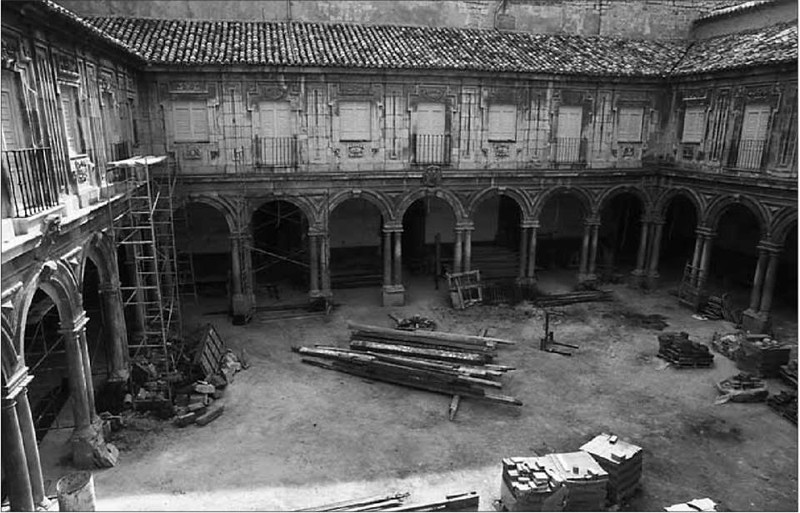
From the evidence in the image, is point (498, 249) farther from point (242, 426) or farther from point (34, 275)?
point (34, 275)

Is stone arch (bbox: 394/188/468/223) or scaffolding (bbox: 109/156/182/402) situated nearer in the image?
scaffolding (bbox: 109/156/182/402)

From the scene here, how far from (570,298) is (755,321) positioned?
7077 millimetres

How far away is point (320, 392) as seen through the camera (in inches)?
682

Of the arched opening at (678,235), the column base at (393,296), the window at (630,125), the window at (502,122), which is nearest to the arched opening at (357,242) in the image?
the column base at (393,296)

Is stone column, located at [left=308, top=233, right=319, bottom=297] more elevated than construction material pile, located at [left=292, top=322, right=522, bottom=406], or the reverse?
stone column, located at [left=308, top=233, right=319, bottom=297]

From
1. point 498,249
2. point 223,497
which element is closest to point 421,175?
point 498,249

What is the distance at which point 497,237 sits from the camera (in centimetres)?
3042

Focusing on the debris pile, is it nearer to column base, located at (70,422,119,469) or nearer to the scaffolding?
the scaffolding

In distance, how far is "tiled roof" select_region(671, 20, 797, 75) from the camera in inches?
829

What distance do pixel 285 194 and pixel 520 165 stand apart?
1017 centimetres

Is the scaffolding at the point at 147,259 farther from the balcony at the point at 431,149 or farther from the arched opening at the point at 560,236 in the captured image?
the arched opening at the point at 560,236

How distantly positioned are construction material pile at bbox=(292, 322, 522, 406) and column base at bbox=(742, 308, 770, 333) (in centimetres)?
973

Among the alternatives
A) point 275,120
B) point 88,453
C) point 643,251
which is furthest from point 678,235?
point 88,453

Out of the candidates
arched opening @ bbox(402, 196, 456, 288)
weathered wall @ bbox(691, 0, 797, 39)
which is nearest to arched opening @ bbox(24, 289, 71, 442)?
arched opening @ bbox(402, 196, 456, 288)
